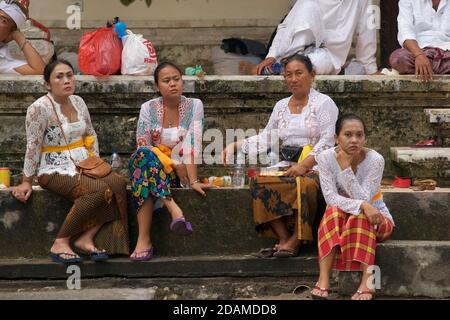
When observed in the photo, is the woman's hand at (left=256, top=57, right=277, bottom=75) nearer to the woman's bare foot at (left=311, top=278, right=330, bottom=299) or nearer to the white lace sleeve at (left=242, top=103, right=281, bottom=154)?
the white lace sleeve at (left=242, top=103, right=281, bottom=154)

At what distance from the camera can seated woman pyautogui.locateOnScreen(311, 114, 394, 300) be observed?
5512 millimetres

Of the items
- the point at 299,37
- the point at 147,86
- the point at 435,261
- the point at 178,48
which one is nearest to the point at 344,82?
the point at 299,37

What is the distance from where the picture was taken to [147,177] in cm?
605

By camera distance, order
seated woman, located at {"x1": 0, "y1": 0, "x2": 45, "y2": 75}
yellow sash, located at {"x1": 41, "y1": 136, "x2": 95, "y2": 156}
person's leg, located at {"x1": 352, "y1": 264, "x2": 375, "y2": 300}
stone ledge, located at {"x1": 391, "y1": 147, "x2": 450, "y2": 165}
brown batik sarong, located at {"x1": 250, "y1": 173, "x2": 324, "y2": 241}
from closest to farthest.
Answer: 1. person's leg, located at {"x1": 352, "y1": 264, "x2": 375, "y2": 300}
2. brown batik sarong, located at {"x1": 250, "y1": 173, "x2": 324, "y2": 241}
3. yellow sash, located at {"x1": 41, "y1": 136, "x2": 95, "y2": 156}
4. stone ledge, located at {"x1": 391, "y1": 147, "x2": 450, "y2": 165}
5. seated woman, located at {"x1": 0, "y1": 0, "x2": 45, "y2": 75}

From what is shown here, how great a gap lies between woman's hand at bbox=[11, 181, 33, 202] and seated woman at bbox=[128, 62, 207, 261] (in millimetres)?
681

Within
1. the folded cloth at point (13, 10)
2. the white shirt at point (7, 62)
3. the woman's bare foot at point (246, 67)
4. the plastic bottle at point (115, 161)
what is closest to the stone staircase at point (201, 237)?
the plastic bottle at point (115, 161)

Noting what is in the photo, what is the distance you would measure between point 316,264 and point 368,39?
2.45m

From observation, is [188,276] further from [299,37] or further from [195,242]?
[299,37]

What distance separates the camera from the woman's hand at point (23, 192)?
20.3ft

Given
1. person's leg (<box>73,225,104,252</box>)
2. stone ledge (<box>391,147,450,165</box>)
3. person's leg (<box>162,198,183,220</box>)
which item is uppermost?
stone ledge (<box>391,147,450,165</box>)

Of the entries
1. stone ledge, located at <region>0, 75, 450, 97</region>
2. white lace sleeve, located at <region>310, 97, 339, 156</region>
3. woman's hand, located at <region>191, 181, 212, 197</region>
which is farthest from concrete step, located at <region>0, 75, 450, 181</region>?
woman's hand, located at <region>191, 181, 212, 197</region>

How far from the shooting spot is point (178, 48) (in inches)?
376

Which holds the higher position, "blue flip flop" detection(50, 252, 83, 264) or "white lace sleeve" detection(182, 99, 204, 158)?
"white lace sleeve" detection(182, 99, 204, 158)

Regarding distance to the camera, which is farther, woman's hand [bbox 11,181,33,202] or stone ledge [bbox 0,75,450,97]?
stone ledge [bbox 0,75,450,97]
